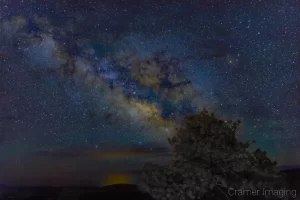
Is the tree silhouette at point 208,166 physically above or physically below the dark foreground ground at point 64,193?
above

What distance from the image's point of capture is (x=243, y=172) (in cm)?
1102

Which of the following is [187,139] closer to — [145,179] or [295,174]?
[145,179]

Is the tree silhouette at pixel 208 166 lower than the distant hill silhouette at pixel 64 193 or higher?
higher

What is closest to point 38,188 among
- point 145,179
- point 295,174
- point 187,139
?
point 145,179

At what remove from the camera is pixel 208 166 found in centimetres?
1098

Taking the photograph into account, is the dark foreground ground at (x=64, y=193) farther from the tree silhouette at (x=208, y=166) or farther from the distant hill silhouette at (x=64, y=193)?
the tree silhouette at (x=208, y=166)

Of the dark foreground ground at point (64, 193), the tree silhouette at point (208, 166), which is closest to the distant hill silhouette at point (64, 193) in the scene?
the dark foreground ground at point (64, 193)

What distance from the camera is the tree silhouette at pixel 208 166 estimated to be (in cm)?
1083

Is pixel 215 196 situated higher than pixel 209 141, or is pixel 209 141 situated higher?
pixel 209 141

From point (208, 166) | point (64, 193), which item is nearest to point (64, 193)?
point (64, 193)

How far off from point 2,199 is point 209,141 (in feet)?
24.7

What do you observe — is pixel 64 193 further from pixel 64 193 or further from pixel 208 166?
pixel 208 166

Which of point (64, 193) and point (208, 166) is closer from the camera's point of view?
point (208, 166)

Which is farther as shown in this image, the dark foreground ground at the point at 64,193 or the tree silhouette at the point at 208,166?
the dark foreground ground at the point at 64,193
